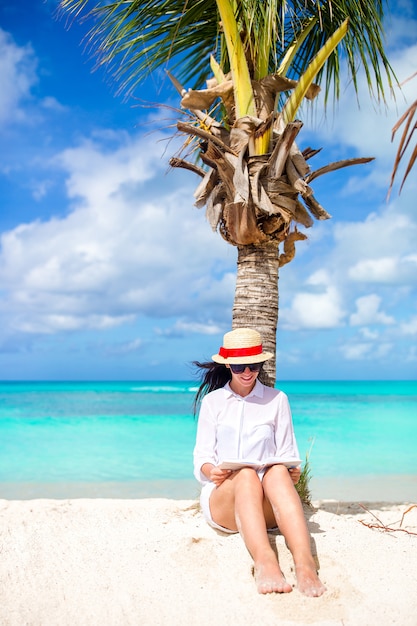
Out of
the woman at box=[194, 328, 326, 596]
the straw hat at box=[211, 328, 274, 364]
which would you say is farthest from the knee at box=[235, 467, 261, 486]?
the straw hat at box=[211, 328, 274, 364]

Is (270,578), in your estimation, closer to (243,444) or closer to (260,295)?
(243,444)

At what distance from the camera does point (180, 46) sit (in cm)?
594

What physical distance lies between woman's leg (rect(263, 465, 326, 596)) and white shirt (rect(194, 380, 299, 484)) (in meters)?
0.28

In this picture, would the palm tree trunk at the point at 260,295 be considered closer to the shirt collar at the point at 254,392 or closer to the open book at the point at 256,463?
the shirt collar at the point at 254,392

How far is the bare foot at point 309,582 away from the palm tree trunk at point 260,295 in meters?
1.70

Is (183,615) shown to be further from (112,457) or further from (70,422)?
(70,422)

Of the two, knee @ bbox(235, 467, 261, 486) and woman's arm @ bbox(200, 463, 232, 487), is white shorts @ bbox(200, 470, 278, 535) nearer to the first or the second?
woman's arm @ bbox(200, 463, 232, 487)

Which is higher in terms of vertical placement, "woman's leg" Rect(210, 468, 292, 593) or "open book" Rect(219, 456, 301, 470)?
"open book" Rect(219, 456, 301, 470)

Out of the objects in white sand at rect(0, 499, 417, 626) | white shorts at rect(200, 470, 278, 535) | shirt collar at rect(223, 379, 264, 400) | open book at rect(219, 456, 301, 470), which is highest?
shirt collar at rect(223, 379, 264, 400)

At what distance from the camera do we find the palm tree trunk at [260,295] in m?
4.61

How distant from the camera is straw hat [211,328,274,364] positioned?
381 cm

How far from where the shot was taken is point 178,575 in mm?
3393

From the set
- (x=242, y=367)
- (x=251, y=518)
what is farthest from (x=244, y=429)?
(x=251, y=518)

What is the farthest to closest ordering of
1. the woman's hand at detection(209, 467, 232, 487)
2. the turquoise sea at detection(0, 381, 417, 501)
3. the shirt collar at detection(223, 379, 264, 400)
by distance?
the turquoise sea at detection(0, 381, 417, 501), the shirt collar at detection(223, 379, 264, 400), the woman's hand at detection(209, 467, 232, 487)
